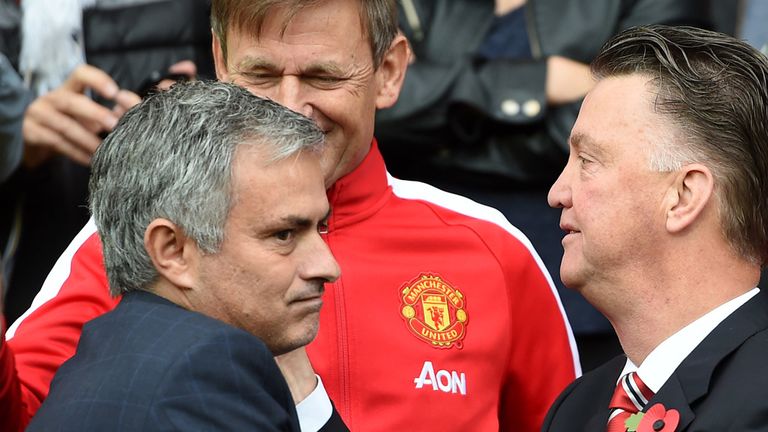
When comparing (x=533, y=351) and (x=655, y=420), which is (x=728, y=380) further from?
(x=533, y=351)

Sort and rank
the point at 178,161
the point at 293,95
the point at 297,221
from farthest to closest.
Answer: the point at 293,95, the point at 297,221, the point at 178,161

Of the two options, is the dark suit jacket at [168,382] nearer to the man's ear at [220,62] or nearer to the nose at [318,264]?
the nose at [318,264]

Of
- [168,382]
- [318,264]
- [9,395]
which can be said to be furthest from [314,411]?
[9,395]

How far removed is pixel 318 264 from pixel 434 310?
29.6 inches

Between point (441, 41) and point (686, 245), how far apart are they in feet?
6.23

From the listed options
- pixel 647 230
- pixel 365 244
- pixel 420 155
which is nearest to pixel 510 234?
pixel 365 244

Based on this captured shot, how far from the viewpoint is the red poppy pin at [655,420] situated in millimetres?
2905

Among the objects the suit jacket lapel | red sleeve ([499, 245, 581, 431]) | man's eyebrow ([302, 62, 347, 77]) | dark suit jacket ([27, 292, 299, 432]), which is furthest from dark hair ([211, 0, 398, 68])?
the suit jacket lapel

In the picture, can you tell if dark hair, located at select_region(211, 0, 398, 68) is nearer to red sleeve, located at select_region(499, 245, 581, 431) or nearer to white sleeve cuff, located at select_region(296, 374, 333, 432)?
red sleeve, located at select_region(499, 245, 581, 431)

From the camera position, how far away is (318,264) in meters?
2.89

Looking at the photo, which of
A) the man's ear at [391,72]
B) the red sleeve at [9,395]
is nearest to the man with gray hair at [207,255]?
the red sleeve at [9,395]

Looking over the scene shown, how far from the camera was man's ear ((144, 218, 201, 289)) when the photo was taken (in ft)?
9.03

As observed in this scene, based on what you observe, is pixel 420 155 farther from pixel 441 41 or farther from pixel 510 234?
pixel 510 234

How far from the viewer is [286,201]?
279 cm
